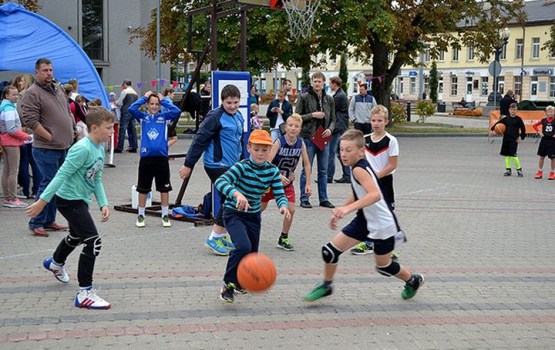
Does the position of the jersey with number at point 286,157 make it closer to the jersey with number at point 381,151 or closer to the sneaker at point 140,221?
the jersey with number at point 381,151

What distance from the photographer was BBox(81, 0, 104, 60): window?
39.0 meters

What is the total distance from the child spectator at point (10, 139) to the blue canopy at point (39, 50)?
207 inches

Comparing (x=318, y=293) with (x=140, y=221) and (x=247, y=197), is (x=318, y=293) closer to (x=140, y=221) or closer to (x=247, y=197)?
(x=247, y=197)

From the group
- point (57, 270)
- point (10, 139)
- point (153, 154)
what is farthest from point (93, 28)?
point (57, 270)

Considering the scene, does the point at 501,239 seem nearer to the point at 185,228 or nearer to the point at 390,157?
the point at 390,157

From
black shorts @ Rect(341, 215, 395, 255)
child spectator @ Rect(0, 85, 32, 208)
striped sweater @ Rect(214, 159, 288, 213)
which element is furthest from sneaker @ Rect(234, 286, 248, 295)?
child spectator @ Rect(0, 85, 32, 208)

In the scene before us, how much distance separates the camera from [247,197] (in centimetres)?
650

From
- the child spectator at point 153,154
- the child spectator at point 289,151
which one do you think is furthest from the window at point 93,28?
the child spectator at point 289,151

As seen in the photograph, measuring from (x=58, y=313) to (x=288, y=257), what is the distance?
9.90 feet

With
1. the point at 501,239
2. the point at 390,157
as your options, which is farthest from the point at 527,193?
the point at 390,157

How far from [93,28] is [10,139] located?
2995 cm

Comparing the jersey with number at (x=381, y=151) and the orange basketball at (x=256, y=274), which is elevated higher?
the jersey with number at (x=381, y=151)

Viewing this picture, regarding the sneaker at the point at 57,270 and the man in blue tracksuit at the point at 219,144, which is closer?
the sneaker at the point at 57,270

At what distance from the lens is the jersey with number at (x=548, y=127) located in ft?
54.3
